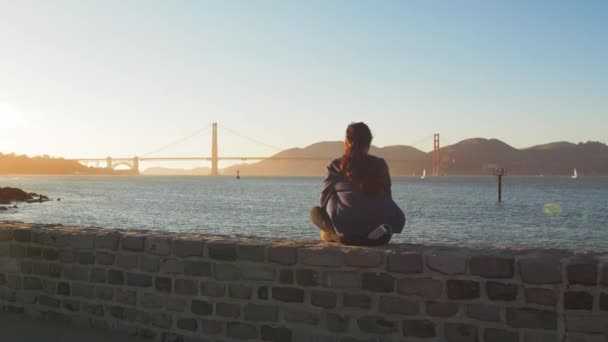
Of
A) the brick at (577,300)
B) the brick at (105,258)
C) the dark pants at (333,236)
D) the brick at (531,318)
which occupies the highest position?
the dark pants at (333,236)

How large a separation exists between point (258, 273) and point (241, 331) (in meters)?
0.46

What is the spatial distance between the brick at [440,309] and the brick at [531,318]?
34 cm

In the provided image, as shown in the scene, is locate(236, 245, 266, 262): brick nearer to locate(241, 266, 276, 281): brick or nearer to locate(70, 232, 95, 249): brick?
locate(241, 266, 276, 281): brick

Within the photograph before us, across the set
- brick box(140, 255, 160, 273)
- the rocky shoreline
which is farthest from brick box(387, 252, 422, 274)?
the rocky shoreline

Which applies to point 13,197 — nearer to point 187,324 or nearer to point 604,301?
point 187,324

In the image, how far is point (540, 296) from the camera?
351 cm

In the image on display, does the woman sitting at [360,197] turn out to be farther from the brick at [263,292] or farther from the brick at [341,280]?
the brick at [263,292]

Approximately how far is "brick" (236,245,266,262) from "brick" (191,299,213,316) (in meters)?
0.47

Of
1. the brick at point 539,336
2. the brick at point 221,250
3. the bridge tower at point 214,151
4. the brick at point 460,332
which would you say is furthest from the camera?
the bridge tower at point 214,151

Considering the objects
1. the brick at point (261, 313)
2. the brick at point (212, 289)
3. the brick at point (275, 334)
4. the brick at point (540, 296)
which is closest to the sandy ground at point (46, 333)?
the brick at point (212, 289)

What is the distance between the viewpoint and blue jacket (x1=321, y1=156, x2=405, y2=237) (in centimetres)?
429

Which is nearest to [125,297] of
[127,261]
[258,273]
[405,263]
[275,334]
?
[127,261]

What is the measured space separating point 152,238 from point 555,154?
212m

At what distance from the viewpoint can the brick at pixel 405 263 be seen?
383cm
